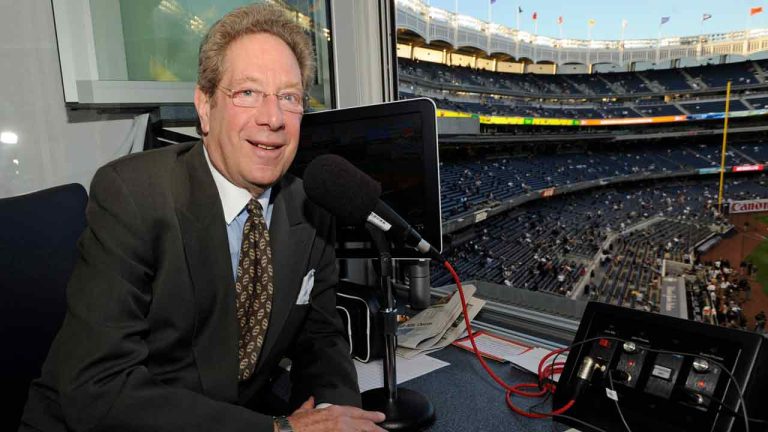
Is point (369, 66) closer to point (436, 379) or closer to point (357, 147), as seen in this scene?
point (357, 147)

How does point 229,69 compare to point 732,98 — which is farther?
point 732,98

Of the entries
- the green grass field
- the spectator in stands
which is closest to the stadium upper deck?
the green grass field

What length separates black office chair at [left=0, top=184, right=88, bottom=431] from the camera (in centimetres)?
76

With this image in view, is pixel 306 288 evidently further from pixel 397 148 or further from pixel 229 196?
pixel 397 148

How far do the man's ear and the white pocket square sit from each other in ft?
1.21

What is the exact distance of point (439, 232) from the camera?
3.64 ft

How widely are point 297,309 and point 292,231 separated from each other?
0.56ft

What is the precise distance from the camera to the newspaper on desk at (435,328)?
4.08ft

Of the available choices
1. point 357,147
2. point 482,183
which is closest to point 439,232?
point 357,147

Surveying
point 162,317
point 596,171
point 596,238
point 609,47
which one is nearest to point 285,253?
point 162,317

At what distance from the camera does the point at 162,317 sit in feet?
2.34

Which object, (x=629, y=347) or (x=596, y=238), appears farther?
(x=596, y=238)

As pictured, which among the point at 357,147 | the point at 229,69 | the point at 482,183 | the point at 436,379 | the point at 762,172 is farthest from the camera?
the point at 482,183

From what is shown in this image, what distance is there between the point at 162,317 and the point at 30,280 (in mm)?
313
